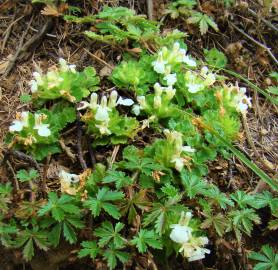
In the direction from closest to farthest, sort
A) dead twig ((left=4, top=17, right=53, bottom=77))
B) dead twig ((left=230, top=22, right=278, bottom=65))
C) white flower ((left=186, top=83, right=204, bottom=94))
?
white flower ((left=186, top=83, right=204, bottom=94)) → dead twig ((left=4, top=17, right=53, bottom=77)) → dead twig ((left=230, top=22, right=278, bottom=65))

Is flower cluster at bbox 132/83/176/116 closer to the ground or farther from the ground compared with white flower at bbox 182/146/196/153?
farther from the ground

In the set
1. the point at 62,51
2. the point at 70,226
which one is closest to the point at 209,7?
the point at 62,51

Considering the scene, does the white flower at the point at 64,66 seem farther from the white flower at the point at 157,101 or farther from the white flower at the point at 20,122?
the white flower at the point at 157,101

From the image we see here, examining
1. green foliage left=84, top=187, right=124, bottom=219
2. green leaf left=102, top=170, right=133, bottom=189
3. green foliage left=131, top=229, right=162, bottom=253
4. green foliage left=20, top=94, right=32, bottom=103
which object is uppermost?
green leaf left=102, top=170, right=133, bottom=189

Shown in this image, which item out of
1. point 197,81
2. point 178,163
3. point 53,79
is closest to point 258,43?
point 197,81

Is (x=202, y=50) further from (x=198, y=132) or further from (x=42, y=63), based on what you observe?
(x=42, y=63)

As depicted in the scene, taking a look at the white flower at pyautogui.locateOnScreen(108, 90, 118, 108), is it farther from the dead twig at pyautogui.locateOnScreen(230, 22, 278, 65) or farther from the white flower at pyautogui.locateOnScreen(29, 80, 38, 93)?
the dead twig at pyautogui.locateOnScreen(230, 22, 278, 65)

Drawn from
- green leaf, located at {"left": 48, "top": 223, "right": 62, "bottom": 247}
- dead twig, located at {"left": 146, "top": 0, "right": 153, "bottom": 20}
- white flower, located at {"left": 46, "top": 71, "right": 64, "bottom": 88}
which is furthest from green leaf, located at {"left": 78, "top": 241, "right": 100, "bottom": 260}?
dead twig, located at {"left": 146, "top": 0, "right": 153, "bottom": 20}

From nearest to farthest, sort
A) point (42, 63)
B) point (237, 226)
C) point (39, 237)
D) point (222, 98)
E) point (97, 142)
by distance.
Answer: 1. point (39, 237)
2. point (237, 226)
3. point (97, 142)
4. point (222, 98)
5. point (42, 63)
